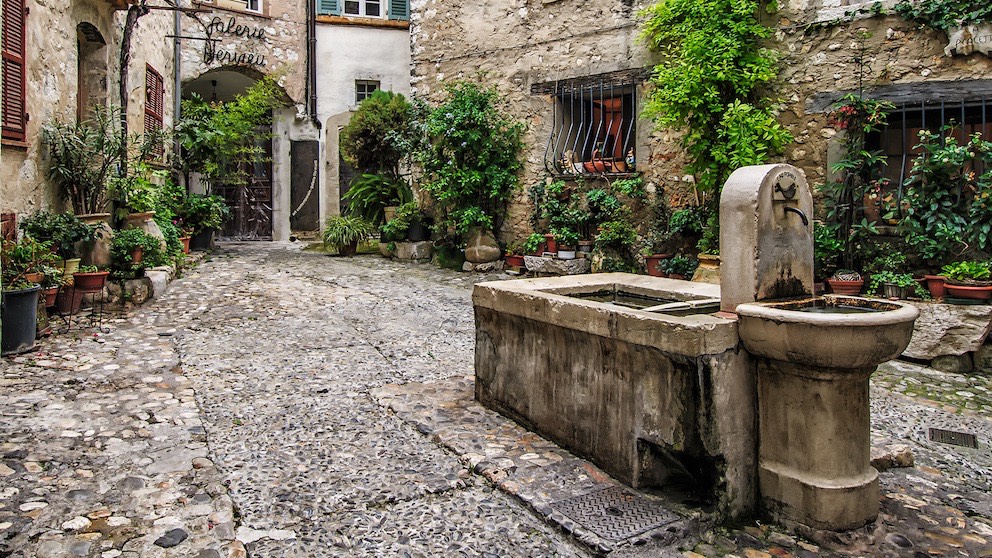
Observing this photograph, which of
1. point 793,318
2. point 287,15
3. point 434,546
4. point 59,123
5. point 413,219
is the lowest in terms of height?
point 434,546

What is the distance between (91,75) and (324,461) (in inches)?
279

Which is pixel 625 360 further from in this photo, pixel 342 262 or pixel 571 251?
pixel 342 262

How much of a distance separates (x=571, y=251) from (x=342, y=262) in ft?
12.3

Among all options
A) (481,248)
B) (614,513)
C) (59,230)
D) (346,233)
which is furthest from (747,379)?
(346,233)

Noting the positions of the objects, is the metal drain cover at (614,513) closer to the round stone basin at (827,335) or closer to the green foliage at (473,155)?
the round stone basin at (827,335)

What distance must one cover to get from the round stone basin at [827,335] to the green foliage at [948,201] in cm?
377

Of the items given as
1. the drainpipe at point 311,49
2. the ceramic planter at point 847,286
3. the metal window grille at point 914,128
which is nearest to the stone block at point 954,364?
the ceramic planter at point 847,286

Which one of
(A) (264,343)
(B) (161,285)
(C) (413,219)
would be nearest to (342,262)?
(C) (413,219)

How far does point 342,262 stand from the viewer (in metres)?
11.0

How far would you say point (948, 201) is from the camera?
5961 millimetres

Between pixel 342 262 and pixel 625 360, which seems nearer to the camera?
pixel 625 360

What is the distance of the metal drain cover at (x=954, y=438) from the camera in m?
3.96

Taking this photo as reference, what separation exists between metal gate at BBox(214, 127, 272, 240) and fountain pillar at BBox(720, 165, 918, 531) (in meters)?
13.9

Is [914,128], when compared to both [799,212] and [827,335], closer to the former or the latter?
[799,212]
